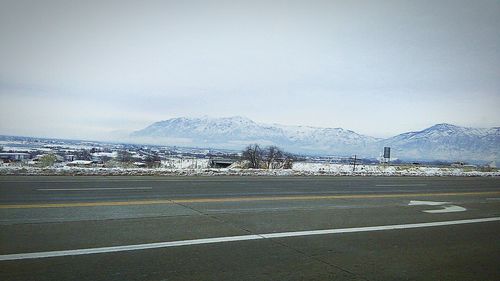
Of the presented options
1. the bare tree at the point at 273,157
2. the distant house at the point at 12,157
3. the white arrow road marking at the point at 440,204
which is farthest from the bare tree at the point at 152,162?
the white arrow road marking at the point at 440,204

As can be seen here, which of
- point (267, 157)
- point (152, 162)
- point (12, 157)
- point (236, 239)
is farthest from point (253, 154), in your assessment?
point (236, 239)

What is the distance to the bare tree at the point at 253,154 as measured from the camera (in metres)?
48.0

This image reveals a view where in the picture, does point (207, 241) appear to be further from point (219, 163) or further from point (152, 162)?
point (219, 163)

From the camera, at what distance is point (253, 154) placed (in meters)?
49.5

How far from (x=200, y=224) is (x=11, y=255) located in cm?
359

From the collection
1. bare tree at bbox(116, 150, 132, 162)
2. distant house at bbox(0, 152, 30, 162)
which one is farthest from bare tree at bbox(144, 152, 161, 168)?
distant house at bbox(0, 152, 30, 162)

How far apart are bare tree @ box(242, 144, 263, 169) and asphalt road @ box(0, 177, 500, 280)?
35483mm

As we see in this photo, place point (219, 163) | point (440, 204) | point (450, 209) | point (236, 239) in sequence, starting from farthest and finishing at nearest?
point (219, 163) < point (440, 204) < point (450, 209) < point (236, 239)

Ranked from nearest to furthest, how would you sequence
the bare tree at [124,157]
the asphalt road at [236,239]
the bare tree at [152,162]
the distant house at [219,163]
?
the asphalt road at [236,239], the bare tree at [152,162], the bare tree at [124,157], the distant house at [219,163]

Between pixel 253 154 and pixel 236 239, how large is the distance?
4250cm

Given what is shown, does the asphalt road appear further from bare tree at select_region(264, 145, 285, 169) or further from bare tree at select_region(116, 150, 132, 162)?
bare tree at select_region(264, 145, 285, 169)

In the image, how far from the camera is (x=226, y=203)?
11539mm

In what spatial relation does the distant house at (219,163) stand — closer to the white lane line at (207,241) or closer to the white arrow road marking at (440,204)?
the white arrow road marking at (440,204)

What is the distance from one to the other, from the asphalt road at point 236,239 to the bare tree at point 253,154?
35483 mm
